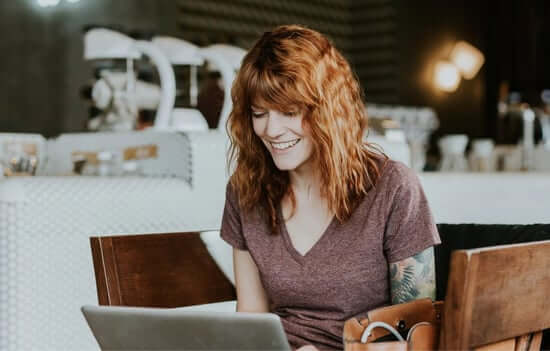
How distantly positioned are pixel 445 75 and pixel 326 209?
8.45 m

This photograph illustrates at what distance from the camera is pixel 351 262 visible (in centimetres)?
156

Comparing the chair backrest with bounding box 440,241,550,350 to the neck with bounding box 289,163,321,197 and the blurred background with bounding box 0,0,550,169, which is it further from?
the blurred background with bounding box 0,0,550,169

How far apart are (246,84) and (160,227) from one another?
708 mm

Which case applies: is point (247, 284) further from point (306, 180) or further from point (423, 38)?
point (423, 38)

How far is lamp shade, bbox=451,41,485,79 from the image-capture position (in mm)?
9938

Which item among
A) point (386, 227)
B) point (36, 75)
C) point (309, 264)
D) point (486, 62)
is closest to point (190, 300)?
point (309, 264)

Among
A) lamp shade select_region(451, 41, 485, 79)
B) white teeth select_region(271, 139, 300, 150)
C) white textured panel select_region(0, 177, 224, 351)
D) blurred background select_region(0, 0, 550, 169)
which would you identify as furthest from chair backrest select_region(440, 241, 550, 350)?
lamp shade select_region(451, 41, 485, 79)

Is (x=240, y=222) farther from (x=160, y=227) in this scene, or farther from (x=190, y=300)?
(x=160, y=227)

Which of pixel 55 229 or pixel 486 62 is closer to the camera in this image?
pixel 55 229

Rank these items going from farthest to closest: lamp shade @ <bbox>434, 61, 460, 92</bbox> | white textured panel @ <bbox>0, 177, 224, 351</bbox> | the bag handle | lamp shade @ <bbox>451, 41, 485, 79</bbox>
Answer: lamp shade @ <bbox>451, 41, 485, 79</bbox> → lamp shade @ <bbox>434, 61, 460, 92</bbox> → white textured panel @ <bbox>0, 177, 224, 351</bbox> → the bag handle

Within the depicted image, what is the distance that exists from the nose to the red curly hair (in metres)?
0.01

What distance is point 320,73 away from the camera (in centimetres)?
157

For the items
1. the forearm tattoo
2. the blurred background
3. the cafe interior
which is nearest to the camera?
the forearm tattoo

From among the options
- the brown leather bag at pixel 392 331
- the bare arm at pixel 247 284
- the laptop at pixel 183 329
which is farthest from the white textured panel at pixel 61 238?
the brown leather bag at pixel 392 331
